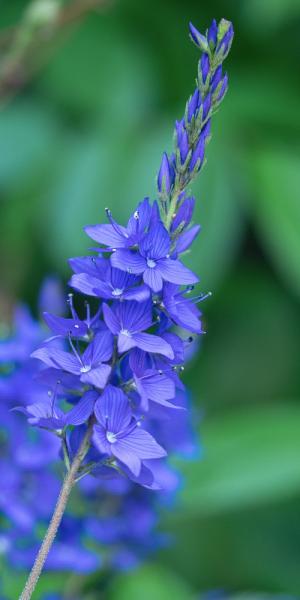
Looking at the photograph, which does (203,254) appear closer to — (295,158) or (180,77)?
(295,158)

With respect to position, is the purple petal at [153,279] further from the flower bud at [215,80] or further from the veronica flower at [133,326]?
the flower bud at [215,80]

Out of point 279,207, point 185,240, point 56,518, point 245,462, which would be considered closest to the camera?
point 56,518

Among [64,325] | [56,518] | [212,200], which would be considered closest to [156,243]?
[64,325]

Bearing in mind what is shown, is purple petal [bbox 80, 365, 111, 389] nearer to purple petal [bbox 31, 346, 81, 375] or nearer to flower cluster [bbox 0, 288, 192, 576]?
purple petal [bbox 31, 346, 81, 375]

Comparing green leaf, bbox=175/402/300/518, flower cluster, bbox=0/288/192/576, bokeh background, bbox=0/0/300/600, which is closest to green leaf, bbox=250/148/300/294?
bokeh background, bbox=0/0/300/600

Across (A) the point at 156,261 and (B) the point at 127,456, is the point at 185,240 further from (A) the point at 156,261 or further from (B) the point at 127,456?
(B) the point at 127,456

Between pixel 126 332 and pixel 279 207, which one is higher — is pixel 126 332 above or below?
below
